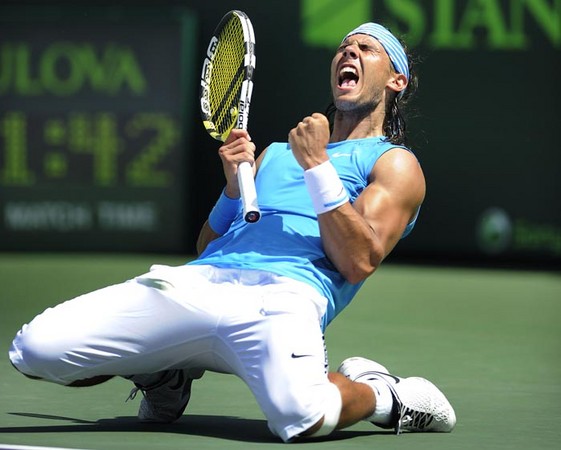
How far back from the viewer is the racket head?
4.91m

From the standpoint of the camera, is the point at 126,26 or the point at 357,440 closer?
the point at 357,440

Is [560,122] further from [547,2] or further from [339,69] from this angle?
[339,69]

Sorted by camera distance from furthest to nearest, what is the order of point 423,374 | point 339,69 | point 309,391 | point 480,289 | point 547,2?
1. point 547,2
2. point 480,289
3. point 423,374
4. point 339,69
5. point 309,391

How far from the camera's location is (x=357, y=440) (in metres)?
4.36

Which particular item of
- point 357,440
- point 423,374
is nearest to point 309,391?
point 357,440

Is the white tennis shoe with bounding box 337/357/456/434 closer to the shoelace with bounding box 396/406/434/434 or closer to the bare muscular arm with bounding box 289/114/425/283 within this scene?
the shoelace with bounding box 396/406/434/434

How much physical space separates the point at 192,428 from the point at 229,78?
4.14 feet

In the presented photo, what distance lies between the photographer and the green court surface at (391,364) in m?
4.38

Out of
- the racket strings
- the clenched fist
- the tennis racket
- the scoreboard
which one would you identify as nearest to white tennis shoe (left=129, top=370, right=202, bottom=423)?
the tennis racket

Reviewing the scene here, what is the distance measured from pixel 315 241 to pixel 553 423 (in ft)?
3.21

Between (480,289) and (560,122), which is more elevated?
(560,122)

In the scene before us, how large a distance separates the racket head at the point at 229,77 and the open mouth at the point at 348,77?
11.3 inches

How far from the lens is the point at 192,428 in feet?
14.9

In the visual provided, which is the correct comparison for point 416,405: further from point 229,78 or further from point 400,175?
point 229,78
